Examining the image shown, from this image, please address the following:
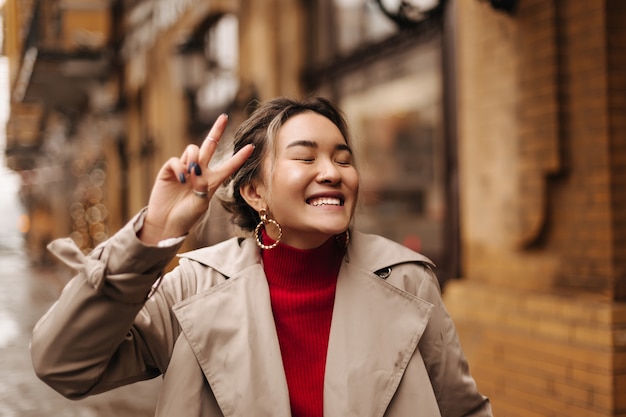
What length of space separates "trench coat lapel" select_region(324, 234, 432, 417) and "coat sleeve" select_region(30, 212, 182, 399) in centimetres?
57

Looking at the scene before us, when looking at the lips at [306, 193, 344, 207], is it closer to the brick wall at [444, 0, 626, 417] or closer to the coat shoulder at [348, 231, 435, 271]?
the coat shoulder at [348, 231, 435, 271]

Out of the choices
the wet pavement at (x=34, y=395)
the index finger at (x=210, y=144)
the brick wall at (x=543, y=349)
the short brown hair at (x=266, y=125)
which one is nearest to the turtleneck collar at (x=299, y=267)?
the short brown hair at (x=266, y=125)

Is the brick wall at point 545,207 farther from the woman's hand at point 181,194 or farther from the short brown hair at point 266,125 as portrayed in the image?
the woman's hand at point 181,194

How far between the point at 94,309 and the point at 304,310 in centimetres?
63

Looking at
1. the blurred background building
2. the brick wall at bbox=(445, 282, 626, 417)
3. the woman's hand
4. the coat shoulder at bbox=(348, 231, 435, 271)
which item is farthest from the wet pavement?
the woman's hand

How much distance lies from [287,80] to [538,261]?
16.1 feet

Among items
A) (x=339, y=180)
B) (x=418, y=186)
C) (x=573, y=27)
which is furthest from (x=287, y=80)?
(x=339, y=180)

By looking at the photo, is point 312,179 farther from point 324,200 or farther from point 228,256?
point 228,256

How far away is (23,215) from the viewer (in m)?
51.7

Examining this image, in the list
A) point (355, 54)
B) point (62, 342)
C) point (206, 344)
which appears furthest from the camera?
point (355, 54)

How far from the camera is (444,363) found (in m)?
2.12

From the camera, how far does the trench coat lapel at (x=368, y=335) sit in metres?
1.93

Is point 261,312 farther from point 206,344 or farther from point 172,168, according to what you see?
point 172,168

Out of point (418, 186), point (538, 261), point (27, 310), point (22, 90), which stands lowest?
point (27, 310)
